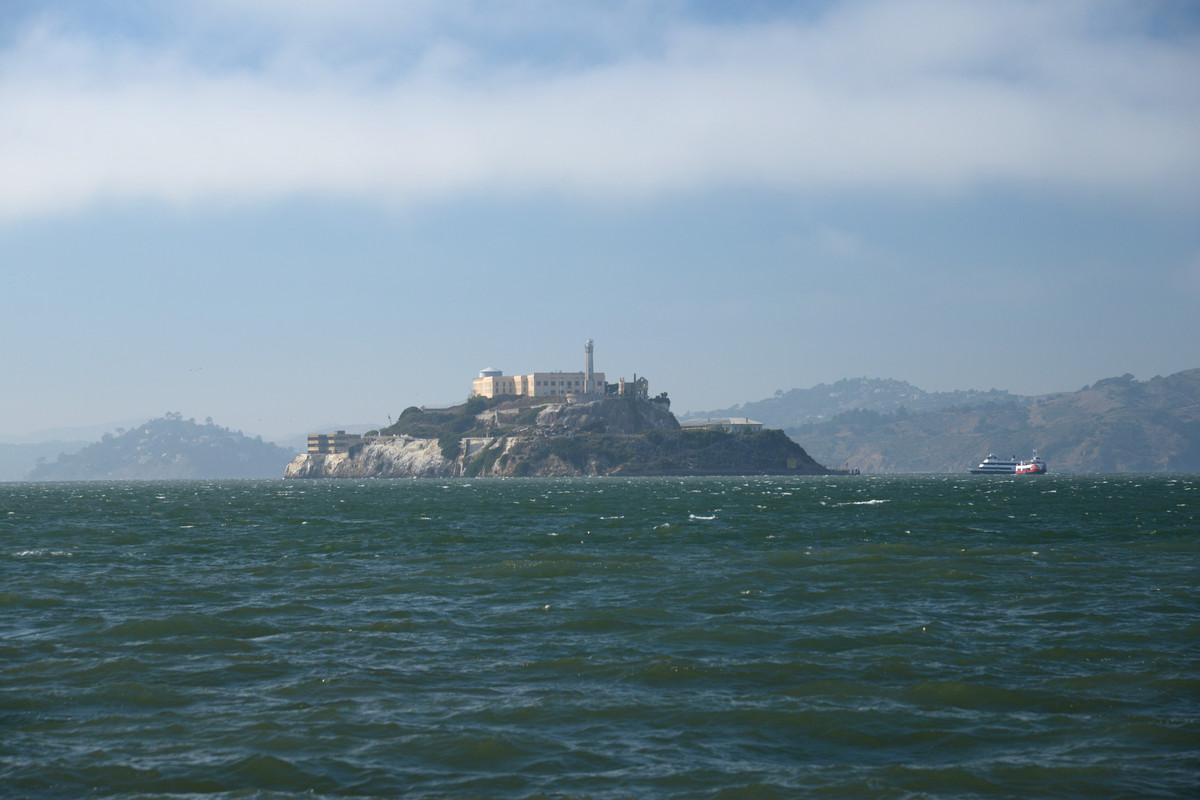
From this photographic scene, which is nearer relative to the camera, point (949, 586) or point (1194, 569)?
point (949, 586)

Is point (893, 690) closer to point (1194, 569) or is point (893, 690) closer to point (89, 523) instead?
point (1194, 569)

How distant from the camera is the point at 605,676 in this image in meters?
22.6

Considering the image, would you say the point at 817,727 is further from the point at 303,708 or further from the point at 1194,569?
the point at 1194,569

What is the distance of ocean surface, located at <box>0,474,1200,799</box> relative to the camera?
1603 cm

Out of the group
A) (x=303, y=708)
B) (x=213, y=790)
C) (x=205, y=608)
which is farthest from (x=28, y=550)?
(x=213, y=790)

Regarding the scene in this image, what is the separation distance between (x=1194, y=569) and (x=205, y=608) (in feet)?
120

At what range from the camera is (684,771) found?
16.1 meters

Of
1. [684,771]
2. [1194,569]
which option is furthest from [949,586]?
[684,771]

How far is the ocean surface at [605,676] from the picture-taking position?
16031mm

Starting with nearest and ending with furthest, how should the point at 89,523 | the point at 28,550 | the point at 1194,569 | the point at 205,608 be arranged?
1. the point at 205,608
2. the point at 1194,569
3. the point at 28,550
4. the point at 89,523

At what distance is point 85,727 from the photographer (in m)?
18.7

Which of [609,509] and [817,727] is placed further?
[609,509]

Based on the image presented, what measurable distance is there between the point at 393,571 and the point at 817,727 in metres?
26.7

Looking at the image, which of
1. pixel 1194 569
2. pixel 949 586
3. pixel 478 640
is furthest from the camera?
pixel 1194 569
